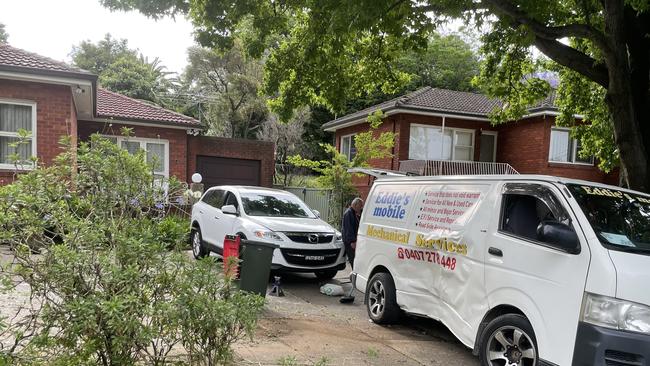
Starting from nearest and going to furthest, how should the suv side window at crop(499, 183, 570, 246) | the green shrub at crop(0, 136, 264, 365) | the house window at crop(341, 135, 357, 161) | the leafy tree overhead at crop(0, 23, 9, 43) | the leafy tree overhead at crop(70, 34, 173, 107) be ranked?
the green shrub at crop(0, 136, 264, 365) < the suv side window at crop(499, 183, 570, 246) < the house window at crop(341, 135, 357, 161) < the leafy tree overhead at crop(70, 34, 173, 107) < the leafy tree overhead at crop(0, 23, 9, 43)

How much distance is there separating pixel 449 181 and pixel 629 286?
2.60 metres

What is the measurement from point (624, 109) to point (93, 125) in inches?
653

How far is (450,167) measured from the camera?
19.4 m

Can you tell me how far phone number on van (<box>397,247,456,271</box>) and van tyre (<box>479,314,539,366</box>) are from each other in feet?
3.07

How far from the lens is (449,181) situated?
6.00 m

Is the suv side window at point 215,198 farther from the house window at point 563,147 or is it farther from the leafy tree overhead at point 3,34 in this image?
the leafy tree overhead at point 3,34

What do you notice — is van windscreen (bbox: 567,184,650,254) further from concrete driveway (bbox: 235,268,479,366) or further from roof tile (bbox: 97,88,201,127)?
roof tile (bbox: 97,88,201,127)

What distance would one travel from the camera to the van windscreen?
4086 mm

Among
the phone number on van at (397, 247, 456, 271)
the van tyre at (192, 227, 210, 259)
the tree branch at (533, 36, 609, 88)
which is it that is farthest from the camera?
the van tyre at (192, 227, 210, 259)

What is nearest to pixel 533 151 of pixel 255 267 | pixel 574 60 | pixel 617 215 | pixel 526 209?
pixel 574 60

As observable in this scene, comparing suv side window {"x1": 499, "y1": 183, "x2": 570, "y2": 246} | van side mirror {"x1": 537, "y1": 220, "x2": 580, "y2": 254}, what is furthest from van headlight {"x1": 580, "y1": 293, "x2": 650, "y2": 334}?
suv side window {"x1": 499, "y1": 183, "x2": 570, "y2": 246}

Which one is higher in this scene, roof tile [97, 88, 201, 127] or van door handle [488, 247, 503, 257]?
roof tile [97, 88, 201, 127]

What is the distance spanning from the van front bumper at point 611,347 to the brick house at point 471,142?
14.6 meters

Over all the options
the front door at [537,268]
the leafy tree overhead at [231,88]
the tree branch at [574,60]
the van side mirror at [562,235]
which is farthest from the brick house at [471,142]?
the van side mirror at [562,235]
